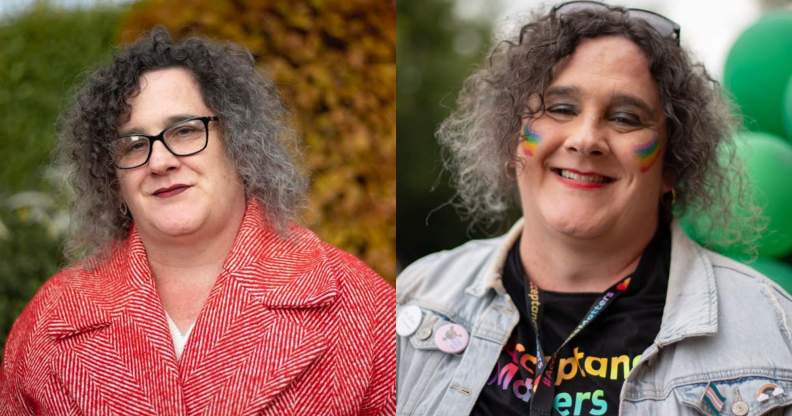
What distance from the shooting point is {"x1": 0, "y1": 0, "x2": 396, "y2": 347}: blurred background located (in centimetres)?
269

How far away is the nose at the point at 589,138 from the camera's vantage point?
2213 mm

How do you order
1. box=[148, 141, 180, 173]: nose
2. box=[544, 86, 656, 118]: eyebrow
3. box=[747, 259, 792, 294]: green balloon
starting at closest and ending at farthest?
1. box=[148, 141, 180, 173]: nose
2. box=[544, 86, 656, 118]: eyebrow
3. box=[747, 259, 792, 294]: green balloon

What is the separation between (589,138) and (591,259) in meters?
0.42

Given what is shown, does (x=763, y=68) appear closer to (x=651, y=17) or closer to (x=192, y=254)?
(x=651, y=17)

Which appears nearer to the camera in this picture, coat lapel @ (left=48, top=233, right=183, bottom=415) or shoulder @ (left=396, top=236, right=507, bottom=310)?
coat lapel @ (left=48, top=233, right=183, bottom=415)

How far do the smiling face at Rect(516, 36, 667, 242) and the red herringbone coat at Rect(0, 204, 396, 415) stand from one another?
65 centimetres

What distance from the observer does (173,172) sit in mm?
2033

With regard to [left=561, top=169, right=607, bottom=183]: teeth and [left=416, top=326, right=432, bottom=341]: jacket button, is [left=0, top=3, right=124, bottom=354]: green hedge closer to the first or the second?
[left=416, top=326, right=432, bottom=341]: jacket button

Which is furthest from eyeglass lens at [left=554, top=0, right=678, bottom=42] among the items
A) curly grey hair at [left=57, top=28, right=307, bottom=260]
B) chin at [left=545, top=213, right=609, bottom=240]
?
curly grey hair at [left=57, top=28, right=307, bottom=260]

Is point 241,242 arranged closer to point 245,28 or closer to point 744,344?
point 245,28

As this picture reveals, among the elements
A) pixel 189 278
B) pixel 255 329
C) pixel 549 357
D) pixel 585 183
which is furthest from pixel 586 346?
pixel 189 278

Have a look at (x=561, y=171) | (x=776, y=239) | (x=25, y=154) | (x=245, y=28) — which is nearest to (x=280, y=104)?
(x=245, y=28)

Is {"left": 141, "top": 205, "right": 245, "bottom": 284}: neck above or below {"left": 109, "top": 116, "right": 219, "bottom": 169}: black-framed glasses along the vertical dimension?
below

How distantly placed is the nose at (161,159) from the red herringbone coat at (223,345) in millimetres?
264
